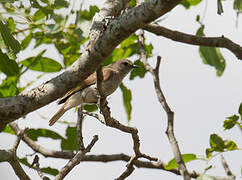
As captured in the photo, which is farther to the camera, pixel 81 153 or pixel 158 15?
pixel 81 153

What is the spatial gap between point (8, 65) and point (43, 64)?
622mm

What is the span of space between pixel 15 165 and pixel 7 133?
1527 millimetres

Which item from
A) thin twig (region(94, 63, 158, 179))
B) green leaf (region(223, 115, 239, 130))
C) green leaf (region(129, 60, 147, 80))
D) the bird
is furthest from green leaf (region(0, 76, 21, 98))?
green leaf (region(223, 115, 239, 130))

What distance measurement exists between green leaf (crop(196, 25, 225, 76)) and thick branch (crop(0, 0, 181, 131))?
5.71 feet

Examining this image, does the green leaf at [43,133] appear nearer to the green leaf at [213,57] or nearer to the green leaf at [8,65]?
the green leaf at [8,65]

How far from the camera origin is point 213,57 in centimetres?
450

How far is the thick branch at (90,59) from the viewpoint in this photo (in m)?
2.62

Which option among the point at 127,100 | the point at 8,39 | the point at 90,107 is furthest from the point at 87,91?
the point at 8,39

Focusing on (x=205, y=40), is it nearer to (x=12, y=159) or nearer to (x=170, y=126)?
(x=170, y=126)

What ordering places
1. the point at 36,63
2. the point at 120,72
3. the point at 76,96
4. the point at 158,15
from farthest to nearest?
the point at 120,72 < the point at 76,96 < the point at 36,63 < the point at 158,15

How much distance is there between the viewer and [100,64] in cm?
301

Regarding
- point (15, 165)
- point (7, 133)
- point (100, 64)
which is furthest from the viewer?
point (7, 133)

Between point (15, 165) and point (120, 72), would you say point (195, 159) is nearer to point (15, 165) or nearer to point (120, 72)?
point (15, 165)

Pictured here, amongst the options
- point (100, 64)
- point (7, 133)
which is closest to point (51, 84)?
point (100, 64)
